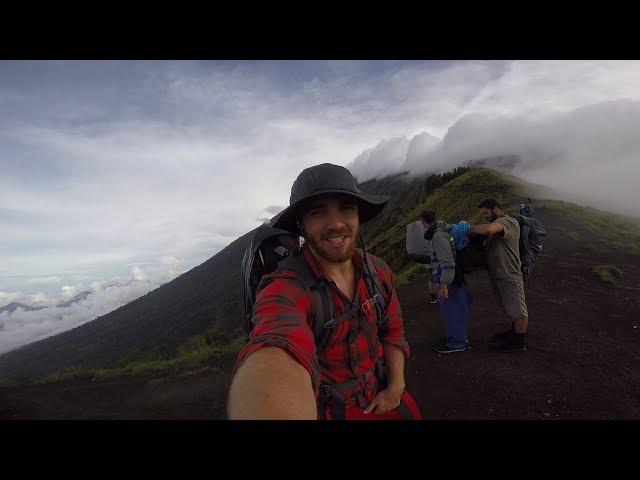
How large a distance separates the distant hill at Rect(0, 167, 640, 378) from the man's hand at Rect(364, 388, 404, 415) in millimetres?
1634

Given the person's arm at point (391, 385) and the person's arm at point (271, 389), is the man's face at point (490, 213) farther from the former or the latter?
the person's arm at point (271, 389)

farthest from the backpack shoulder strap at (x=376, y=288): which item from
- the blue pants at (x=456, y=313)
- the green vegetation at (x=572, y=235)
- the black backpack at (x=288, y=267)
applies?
the green vegetation at (x=572, y=235)

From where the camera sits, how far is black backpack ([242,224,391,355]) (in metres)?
1.91

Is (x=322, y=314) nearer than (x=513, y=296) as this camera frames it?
Yes

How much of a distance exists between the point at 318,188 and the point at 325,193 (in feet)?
0.19

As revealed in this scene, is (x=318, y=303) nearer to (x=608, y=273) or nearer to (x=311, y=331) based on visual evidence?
(x=311, y=331)

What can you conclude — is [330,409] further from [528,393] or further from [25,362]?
[25,362]

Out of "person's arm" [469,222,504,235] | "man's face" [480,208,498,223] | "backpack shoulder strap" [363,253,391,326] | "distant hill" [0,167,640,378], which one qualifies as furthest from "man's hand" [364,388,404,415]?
"man's face" [480,208,498,223]

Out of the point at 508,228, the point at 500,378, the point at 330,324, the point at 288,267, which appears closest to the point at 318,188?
the point at 288,267

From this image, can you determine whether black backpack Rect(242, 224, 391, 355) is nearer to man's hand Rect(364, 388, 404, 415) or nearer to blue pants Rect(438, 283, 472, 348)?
man's hand Rect(364, 388, 404, 415)

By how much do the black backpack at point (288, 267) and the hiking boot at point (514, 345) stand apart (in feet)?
14.1

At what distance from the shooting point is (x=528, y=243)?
5.34 metres
